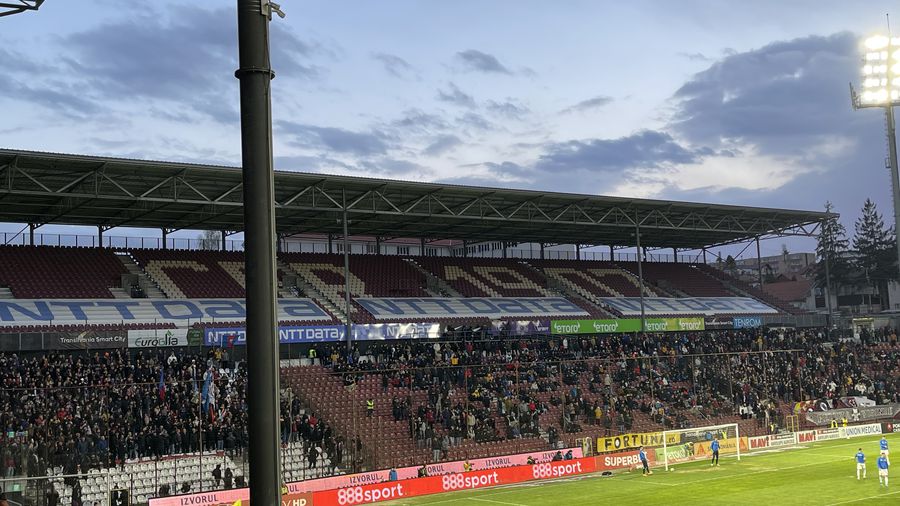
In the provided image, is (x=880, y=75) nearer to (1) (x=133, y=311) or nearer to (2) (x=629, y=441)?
(2) (x=629, y=441)

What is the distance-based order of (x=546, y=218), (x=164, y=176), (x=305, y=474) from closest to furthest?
(x=305, y=474), (x=164, y=176), (x=546, y=218)

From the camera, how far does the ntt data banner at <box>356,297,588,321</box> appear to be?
56500 mm

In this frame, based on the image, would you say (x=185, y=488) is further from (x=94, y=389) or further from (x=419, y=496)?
(x=419, y=496)

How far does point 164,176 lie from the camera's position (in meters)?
43.7

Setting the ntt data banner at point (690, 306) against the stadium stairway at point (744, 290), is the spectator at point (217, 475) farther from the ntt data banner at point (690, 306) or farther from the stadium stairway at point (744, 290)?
the stadium stairway at point (744, 290)

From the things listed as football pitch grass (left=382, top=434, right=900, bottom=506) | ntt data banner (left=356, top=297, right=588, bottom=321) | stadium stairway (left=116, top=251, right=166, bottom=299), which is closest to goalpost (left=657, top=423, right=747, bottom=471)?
football pitch grass (left=382, top=434, right=900, bottom=506)

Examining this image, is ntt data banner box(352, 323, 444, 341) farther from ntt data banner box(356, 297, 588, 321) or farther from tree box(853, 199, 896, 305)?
tree box(853, 199, 896, 305)

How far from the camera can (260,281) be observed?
4.79 meters

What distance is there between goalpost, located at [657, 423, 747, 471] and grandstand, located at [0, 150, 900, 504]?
7.89 ft

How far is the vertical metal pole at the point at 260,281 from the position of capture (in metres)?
4.74

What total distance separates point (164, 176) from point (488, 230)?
2662 centimetres

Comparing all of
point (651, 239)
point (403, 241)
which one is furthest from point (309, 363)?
point (403, 241)

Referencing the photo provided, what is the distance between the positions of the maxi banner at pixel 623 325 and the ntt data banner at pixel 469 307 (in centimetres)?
302

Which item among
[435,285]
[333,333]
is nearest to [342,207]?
[333,333]
